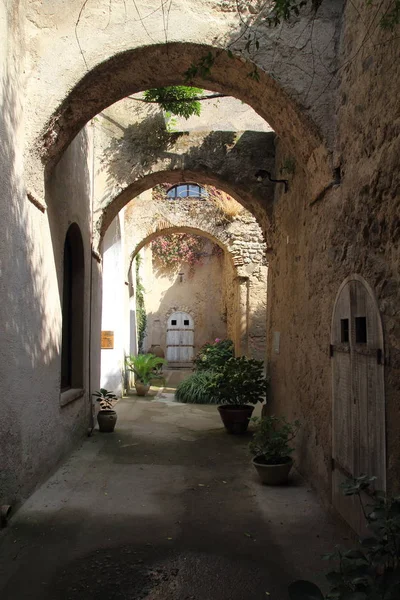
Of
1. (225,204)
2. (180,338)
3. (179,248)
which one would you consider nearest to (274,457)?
(225,204)

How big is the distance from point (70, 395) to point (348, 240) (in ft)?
Result: 12.2

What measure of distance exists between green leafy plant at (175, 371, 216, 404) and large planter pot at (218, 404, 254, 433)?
2920mm

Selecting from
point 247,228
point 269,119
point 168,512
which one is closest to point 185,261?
point 247,228

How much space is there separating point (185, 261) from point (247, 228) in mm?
7035

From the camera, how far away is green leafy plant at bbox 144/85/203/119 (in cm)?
679

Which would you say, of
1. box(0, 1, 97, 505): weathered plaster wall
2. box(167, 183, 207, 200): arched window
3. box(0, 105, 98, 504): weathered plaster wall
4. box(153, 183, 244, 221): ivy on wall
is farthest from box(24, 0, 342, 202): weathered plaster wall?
box(167, 183, 207, 200): arched window

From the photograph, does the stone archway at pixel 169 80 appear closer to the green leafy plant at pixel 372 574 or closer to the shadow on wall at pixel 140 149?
the shadow on wall at pixel 140 149

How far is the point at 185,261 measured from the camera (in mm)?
18391

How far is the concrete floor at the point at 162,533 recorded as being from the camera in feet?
9.03

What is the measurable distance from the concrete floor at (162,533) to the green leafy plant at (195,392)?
14.7 ft

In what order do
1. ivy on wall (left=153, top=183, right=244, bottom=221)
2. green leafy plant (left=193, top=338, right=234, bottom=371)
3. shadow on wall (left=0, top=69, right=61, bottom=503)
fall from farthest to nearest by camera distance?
ivy on wall (left=153, top=183, right=244, bottom=221)
green leafy plant (left=193, top=338, right=234, bottom=371)
shadow on wall (left=0, top=69, right=61, bottom=503)

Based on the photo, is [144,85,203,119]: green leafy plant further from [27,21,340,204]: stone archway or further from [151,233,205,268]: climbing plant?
[151,233,205,268]: climbing plant

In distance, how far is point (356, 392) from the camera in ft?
10.7

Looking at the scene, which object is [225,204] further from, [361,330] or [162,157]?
[361,330]
